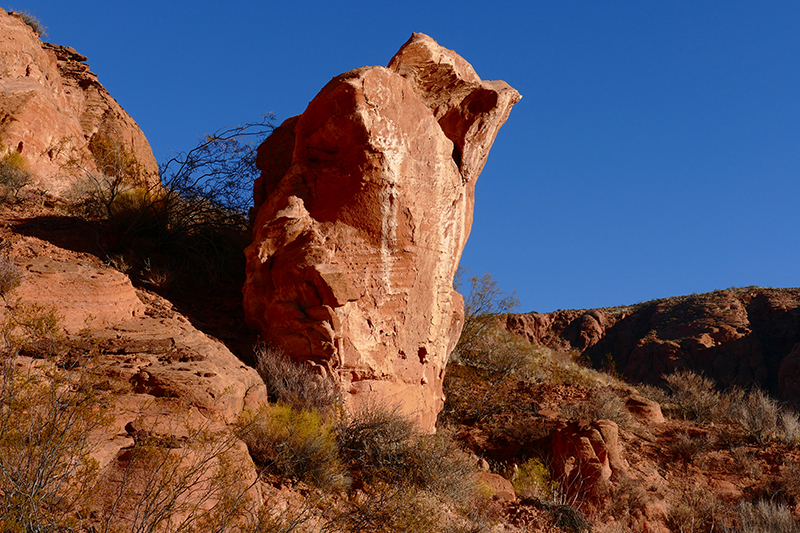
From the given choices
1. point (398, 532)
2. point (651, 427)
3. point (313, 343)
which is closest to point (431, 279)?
point (313, 343)

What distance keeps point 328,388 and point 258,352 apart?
3.58 feet

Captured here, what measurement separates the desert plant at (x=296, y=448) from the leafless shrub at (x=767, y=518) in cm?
560

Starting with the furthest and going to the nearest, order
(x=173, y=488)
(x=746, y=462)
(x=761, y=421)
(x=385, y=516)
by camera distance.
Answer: (x=761, y=421), (x=746, y=462), (x=385, y=516), (x=173, y=488)

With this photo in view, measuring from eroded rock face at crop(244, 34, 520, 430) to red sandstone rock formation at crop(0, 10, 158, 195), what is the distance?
4243mm

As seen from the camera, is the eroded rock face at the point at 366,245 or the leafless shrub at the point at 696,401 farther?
the leafless shrub at the point at 696,401

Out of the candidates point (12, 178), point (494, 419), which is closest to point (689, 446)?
point (494, 419)

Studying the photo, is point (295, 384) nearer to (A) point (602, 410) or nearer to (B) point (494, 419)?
(B) point (494, 419)

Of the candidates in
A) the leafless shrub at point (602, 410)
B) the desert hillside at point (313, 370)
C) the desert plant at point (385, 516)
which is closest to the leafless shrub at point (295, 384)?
the desert hillside at point (313, 370)

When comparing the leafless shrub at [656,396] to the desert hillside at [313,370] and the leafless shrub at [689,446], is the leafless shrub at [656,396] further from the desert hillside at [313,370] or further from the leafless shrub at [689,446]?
the leafless shrub at [689,446]

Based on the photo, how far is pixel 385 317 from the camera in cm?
843

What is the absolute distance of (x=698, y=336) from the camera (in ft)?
110

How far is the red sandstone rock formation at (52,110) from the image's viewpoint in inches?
475

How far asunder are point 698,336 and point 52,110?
32495 millimetres

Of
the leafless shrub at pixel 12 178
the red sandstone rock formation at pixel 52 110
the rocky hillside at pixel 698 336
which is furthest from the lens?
the rocky hillside at pixel 698 336
